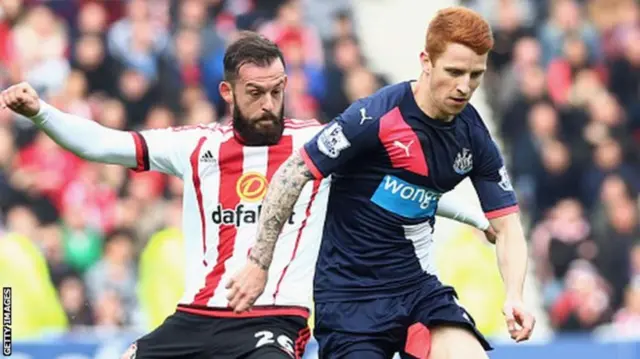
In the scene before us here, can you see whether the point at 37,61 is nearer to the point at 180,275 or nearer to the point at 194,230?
the point at 180,275

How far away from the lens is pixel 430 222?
817 cm

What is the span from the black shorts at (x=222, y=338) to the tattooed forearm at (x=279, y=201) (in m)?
0.59

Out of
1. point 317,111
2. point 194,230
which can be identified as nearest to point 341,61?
point 317,111

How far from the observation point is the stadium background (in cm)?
1393

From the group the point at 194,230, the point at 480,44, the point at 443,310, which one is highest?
the point at 480,44

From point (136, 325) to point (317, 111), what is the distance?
384 centimetres

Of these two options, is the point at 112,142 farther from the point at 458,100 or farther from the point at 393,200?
the point at 458,100

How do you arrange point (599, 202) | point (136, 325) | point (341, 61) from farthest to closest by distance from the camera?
point (341, 61), point (599, 202), point (136, 325)

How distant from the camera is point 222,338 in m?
8.08

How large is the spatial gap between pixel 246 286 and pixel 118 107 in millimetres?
8929

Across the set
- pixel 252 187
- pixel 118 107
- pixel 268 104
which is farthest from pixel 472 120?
pixel 118 107

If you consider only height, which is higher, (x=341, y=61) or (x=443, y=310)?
(x=341, y=61)

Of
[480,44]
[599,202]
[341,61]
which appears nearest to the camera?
[480,44]

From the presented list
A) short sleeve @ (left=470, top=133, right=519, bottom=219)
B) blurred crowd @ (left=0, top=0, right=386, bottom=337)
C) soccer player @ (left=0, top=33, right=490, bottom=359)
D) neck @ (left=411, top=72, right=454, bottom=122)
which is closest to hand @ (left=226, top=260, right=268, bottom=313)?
soccer player @ (left=0, top=33, right=490, bottom=359)
